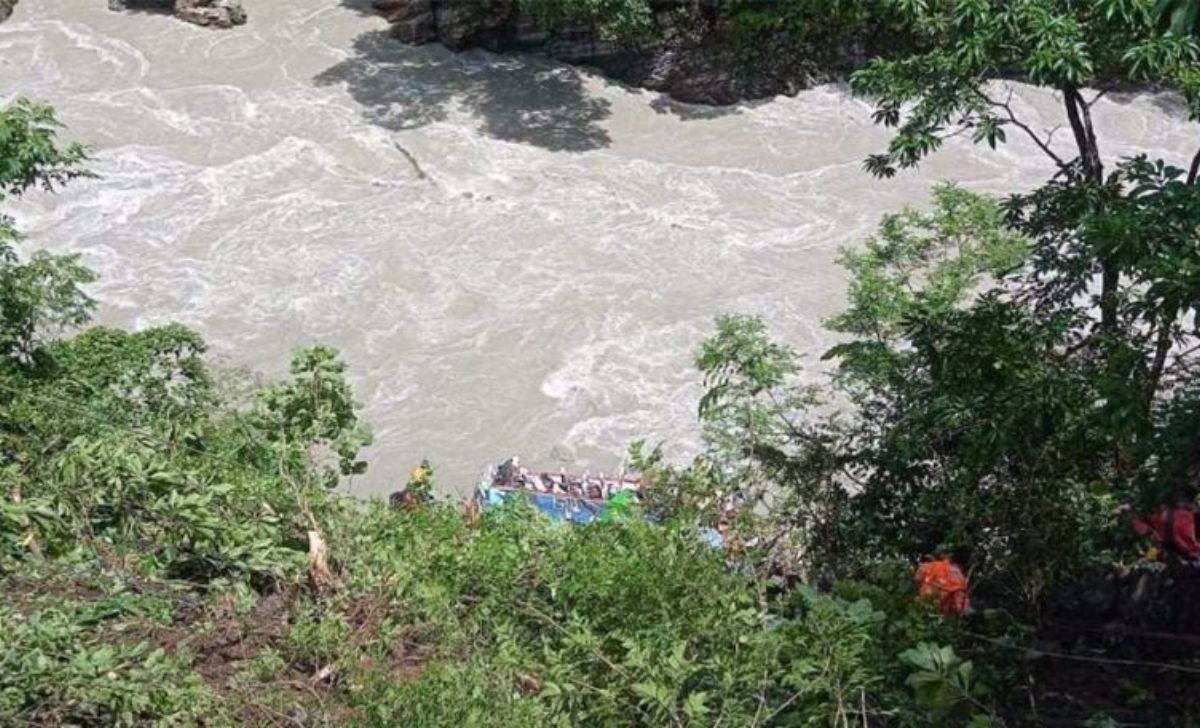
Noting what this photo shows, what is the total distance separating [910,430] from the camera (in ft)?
18.9

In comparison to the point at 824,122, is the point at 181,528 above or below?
above

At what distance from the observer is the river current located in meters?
13.5

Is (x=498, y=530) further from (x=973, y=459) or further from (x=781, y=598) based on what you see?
(x=973, y=459)

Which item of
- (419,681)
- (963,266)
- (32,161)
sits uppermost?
(419,681)

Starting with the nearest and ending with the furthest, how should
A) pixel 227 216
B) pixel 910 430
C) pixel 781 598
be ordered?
pixel 781 598, pixel 910 430, pixel 227 216

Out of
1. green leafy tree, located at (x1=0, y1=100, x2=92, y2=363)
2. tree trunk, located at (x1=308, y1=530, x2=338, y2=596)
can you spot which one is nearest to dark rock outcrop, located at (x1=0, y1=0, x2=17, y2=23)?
green leafy tree, located at (x1=0, y1=100, x2=92, y2=363)

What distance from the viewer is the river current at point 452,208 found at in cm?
1352

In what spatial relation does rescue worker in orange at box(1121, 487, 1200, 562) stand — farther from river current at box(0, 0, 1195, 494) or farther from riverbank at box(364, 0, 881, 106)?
riverbank at box(364, 0, 881, 106)

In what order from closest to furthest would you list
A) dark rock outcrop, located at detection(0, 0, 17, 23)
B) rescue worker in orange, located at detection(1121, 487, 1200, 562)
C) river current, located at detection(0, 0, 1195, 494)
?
rescue worker in orange, located at detection(1121, 487, 1200, 562) < river current, located at detection(0, 0, 1195, 494) < dark rock outcrop, located at detection(0, 0, 17, 23)

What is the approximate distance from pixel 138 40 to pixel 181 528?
695 inches

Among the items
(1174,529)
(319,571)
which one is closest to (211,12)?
(319,571)

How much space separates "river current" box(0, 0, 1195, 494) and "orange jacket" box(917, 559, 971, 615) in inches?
277

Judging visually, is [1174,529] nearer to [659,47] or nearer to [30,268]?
[30,268]

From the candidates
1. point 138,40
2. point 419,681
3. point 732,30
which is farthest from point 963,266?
point 138,40
